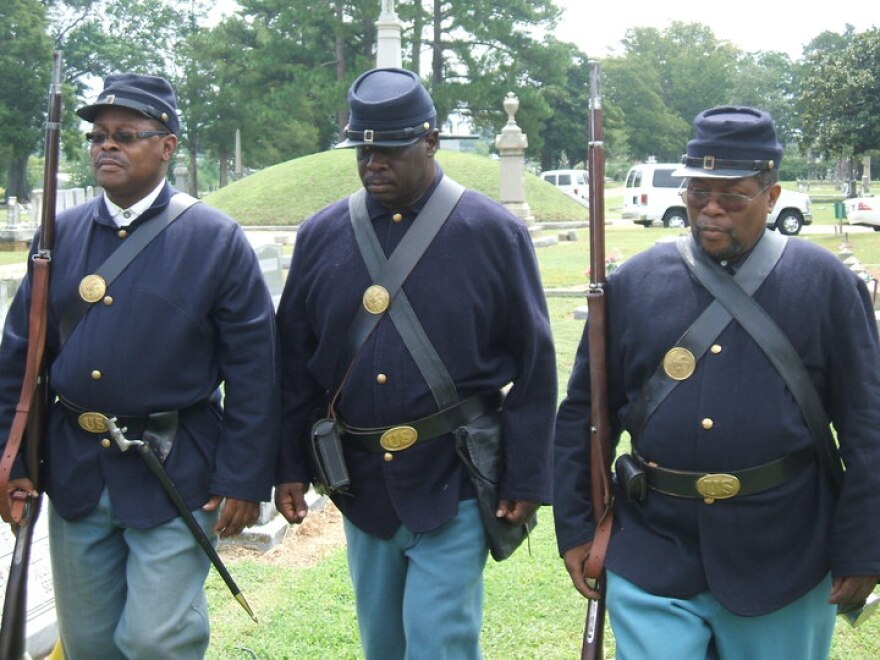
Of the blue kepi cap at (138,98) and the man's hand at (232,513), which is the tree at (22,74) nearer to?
the blue kepi cap at (138,98)

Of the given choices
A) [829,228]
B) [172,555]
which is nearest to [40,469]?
[172,555]

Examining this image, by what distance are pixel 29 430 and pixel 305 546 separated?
2452mm

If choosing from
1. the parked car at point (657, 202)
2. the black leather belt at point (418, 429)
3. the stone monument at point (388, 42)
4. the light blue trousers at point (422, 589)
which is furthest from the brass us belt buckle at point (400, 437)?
the parked car at point (657, 202)

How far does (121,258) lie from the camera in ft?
12.2

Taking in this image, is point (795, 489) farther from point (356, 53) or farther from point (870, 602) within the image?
point (356, 53)

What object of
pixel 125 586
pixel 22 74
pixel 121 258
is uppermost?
pixel 22 74

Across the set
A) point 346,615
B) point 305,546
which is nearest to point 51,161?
point 346,615

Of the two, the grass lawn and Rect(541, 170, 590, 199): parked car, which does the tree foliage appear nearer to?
Rect(541, 170, 590, 199): parked car

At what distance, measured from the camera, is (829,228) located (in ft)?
99.8

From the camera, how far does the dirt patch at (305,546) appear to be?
5.77 metres

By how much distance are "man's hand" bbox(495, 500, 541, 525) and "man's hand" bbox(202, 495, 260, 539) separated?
2.54ft

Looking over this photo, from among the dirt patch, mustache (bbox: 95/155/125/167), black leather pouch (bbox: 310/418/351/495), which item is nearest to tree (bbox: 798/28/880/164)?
the dirt patch

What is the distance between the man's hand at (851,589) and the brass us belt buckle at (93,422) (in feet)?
7.23

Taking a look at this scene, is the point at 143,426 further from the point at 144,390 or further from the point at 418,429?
the point at 418,429
